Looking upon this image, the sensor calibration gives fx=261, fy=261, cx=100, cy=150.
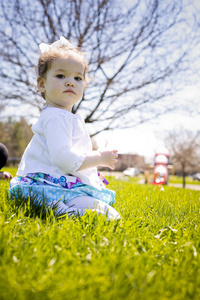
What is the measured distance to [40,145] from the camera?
2.01 m

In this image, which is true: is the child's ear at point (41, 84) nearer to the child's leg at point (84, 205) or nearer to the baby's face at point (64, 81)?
the baby's face at point (64, 81)

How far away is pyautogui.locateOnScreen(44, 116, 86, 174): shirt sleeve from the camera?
1.77 m

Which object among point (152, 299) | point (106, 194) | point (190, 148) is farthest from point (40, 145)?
point (190, 148)

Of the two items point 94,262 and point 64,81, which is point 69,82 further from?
point 94,262

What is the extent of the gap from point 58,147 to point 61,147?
0.07 feet

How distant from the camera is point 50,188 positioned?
1848 millimetres

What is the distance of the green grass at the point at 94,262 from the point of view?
34.5 inches

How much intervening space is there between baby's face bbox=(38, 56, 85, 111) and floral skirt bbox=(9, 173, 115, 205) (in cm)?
60

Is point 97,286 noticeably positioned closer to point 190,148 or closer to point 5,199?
point 5,199

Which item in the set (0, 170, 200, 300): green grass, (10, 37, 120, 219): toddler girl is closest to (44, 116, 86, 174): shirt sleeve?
(10, 37, 120, 219): toddler girl

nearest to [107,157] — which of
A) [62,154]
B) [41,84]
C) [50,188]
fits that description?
[62,154]

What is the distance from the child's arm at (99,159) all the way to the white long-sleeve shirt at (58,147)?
0.04m

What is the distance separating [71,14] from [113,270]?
6750mm

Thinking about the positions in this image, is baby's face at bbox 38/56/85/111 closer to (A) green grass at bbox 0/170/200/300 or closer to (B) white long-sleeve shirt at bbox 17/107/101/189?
(B) white long-sleeve shirt at bbox 17/107/101/189
